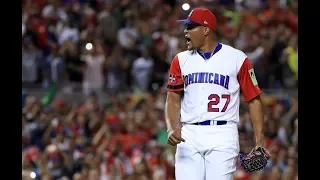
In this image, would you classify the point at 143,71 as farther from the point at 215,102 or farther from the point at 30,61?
the point at 215,102

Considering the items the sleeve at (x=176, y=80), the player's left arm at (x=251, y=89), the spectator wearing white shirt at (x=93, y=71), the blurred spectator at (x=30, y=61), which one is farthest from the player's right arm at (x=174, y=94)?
the blurred spectator at (x=30, y=61)

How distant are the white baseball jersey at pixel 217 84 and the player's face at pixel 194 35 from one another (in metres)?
0.11

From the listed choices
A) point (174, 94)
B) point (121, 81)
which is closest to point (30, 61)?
point (121, 81)

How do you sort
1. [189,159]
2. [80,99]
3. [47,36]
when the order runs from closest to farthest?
[189,159], [80,99], [47,36]

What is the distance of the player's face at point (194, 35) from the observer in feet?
20.8

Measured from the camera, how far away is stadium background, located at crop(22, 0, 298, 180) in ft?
37.8

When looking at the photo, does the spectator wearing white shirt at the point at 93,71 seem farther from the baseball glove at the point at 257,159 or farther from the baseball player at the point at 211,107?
the baseball glove at the point at 257,159

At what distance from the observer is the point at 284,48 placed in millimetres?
13547

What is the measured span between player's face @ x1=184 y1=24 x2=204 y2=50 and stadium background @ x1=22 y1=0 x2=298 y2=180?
4.47 metres

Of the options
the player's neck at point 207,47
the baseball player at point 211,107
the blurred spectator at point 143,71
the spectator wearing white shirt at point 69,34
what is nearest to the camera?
the baseball player at point 211,107

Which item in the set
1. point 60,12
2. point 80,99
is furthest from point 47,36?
point 80,99

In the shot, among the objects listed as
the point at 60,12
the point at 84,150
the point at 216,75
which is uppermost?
the point at 60,12

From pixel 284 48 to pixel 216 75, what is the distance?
7.45 meters
